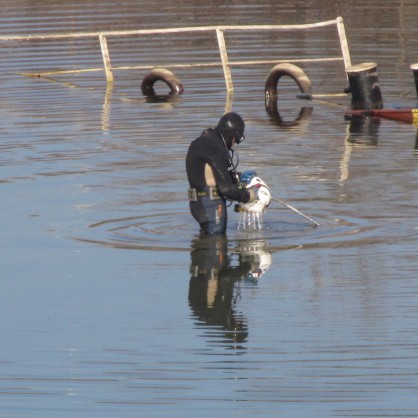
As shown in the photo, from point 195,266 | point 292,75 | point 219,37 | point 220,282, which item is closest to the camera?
point 220,282

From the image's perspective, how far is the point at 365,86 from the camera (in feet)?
78.7

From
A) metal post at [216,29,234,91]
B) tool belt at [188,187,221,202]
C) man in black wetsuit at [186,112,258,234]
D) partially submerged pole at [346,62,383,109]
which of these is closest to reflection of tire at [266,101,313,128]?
partially submerged pole at [346,62,383,109]

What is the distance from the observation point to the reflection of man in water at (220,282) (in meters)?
12.5

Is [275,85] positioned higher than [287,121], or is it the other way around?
[275,85]

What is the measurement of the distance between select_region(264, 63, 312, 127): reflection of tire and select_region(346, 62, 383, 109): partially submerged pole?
98 centimetres

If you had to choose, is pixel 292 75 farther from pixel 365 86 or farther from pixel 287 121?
pixel 365 86

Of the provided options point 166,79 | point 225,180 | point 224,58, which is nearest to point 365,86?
point 224,58

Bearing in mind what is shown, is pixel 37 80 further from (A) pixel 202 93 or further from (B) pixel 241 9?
(B) pixel 241 9

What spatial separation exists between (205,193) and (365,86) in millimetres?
9346

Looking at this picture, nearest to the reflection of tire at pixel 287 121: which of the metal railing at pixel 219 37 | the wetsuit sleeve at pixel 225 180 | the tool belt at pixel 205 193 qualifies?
the metal railing at pixel 219 37

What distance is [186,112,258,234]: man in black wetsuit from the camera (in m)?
15.0

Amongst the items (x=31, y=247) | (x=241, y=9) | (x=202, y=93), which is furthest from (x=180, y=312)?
(x=241, y=9)

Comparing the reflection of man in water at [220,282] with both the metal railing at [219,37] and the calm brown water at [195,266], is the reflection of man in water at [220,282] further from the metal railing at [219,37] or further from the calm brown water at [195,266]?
the metal railing at [219,37]

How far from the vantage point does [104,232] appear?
1619 cm
